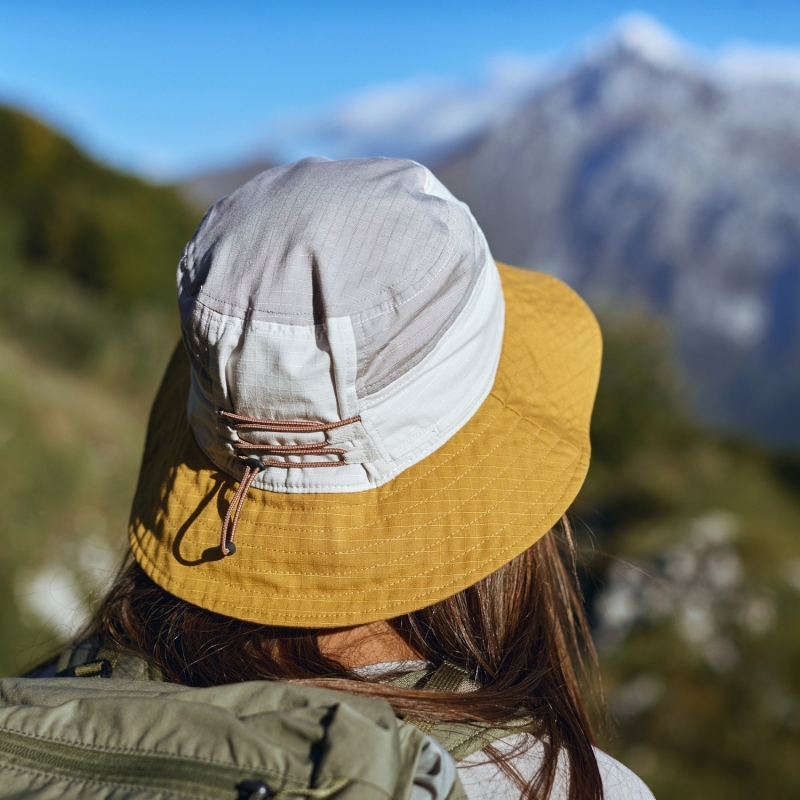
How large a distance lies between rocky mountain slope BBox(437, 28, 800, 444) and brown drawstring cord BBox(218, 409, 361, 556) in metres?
34.5

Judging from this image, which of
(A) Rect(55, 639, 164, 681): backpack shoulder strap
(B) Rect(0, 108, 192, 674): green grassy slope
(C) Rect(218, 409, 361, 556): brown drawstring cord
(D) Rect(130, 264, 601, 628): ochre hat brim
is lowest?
(B) Rect(0, 108, 192, 674): green grassy slope

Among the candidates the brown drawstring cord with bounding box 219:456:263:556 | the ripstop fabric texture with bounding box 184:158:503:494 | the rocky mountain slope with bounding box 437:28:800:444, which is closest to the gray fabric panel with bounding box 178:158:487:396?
the ripstop fabric texture with bounding box 184:158:503:494

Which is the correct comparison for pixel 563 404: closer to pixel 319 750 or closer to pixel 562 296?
pixel 562 296

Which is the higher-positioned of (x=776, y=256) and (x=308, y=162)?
(x=308, y=162)

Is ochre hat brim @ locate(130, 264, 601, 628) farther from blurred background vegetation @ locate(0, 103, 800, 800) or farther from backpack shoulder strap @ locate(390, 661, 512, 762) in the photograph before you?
blurred background vegetation @ locate(0, 103, 800, 800)

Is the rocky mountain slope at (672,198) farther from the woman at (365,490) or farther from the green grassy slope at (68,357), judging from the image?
the woman at (365,490)

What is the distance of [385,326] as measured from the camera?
39.8 inches

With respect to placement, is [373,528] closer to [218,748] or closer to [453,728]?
[453,728]

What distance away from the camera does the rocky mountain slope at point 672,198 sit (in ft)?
128

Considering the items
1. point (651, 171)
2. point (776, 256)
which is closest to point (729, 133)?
point (651, 171)

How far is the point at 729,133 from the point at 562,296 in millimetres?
52090

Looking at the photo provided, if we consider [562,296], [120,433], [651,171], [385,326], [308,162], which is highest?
[308,162]

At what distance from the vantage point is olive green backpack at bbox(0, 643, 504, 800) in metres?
0.71

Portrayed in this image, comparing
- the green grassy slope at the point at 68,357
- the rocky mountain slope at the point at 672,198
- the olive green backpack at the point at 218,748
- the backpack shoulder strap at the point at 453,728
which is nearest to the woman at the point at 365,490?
the backpack shoulder strap at the point at 453,728
